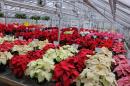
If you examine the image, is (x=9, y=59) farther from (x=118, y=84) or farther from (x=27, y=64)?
(x=118, y=84)

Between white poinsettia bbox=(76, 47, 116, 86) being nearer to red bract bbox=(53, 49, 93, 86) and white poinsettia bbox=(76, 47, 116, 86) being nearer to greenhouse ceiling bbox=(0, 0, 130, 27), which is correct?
red bract bbox=(53, 49, 93, 86)

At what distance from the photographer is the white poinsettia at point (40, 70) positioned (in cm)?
259

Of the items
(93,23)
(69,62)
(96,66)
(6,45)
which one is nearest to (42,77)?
(69,62)

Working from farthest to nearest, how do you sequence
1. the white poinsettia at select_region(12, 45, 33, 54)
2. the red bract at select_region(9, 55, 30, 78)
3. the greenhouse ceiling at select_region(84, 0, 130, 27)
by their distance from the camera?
the greenhouse ceiling at select_region(84, 0, 130, 27) < the white poinsettia at select_region(12, 45, 33, 54) < the red bract at select_region(9, 55, 30, 78)

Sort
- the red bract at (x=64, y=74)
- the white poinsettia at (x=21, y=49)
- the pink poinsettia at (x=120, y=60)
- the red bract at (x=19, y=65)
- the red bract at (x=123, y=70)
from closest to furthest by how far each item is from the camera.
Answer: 1. the red bract at (x=64, y=74)
2. the red bract at (x=123, y=70)
3. the red bract at (x=19, y=65)
4. the pink poinsettia at (x=120, y=60)
5. the white poinsettia at (x=21, y=49)

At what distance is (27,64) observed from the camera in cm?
285

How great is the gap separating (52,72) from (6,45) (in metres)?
1.33

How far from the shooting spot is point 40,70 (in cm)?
262

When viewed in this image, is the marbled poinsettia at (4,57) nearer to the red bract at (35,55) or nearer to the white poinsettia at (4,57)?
the white poinsettia at (4,57)

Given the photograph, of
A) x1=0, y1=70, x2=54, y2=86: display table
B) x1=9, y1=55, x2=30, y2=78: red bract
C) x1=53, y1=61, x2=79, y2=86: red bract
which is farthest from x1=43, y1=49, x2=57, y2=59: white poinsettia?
x1=53, y1=61, x2=79, y2=86: red bract

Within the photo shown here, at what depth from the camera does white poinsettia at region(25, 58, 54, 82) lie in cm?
259

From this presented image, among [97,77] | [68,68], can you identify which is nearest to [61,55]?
[68,68]

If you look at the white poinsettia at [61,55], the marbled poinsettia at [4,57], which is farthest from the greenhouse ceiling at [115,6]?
the marbled poinsettia at [4,57]

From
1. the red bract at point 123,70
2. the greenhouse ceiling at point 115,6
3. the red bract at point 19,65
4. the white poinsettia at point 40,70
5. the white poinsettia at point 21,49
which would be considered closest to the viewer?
the white poinsettia at point 40,70
